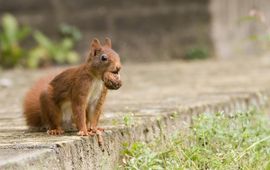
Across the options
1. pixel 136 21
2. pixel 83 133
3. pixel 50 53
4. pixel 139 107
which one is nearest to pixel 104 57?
pixel 83 133

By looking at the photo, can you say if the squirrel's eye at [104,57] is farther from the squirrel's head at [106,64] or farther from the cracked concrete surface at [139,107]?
the cracked concrete surface at [139,107]

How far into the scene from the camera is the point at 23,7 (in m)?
12.5

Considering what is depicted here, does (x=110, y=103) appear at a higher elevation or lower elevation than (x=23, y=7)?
lower

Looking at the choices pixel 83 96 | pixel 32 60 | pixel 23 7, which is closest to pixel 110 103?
pixel 83 96

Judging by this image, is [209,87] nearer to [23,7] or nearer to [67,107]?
[67,107]

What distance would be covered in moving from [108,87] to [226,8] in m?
8.82

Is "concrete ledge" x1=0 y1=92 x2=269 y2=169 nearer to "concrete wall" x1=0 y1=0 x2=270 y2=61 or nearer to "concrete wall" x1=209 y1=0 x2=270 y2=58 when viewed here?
"concrete wall" x1=0 y1=0 x2=270 y2=61

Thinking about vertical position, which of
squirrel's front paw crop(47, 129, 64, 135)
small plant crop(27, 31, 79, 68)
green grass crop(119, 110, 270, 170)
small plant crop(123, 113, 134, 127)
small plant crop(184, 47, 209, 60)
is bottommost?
green grass crop(119, 110, 270, 170)

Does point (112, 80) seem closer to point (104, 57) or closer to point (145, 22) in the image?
point (104, 57)

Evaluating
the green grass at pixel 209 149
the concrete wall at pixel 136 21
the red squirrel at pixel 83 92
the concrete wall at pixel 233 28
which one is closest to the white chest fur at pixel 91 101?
the red squirrel at pixel 83 92

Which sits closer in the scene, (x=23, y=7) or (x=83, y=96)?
(x=83, y=96)

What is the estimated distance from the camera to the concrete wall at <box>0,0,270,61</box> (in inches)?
473

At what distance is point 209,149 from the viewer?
4262 millimetres

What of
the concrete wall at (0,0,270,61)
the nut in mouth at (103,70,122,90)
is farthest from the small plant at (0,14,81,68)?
the nut in mouth at (103,70,122,90)
